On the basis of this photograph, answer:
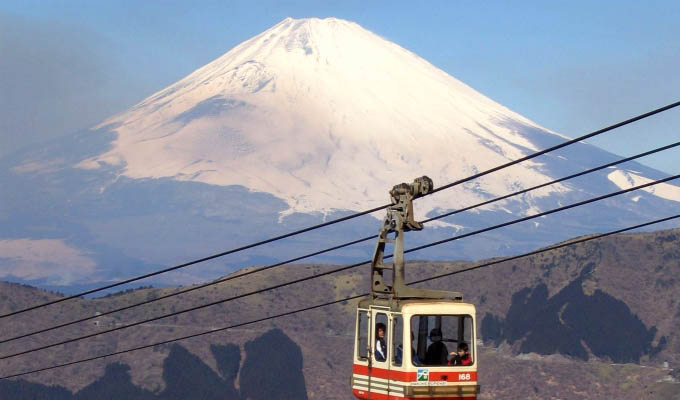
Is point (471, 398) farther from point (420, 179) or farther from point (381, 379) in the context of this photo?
point (420, 179)

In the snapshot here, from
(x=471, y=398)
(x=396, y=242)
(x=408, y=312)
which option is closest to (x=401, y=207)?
(x=396, y=242)

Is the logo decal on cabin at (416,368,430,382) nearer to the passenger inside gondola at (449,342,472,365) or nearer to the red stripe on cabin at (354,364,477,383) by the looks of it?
the red stripe on cabin at (354,364,477,383)

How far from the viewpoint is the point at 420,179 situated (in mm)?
44844

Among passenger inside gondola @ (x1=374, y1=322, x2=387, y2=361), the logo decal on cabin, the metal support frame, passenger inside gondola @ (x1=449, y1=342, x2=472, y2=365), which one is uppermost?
the metal support frame

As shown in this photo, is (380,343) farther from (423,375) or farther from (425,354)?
(423,375)

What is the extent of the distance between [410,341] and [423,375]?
4.11ft

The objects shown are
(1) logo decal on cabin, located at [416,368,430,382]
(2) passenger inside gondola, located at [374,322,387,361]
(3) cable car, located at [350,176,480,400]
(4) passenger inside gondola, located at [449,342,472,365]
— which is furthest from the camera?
Answer: (2) passenger inside gondola, located at [374,322,387,361]

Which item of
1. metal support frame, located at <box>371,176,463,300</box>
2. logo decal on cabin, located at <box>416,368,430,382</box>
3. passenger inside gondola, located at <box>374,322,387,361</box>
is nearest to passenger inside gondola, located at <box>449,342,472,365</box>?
logo decal on cabin, located at <box>416,368,430,382</box>

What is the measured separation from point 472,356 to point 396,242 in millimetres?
4857

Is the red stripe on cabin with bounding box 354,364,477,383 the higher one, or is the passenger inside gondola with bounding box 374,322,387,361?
the passenger inside gondola with bounding box 374,322,387,361

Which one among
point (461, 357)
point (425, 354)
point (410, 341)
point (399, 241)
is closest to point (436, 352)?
point (425, 354)

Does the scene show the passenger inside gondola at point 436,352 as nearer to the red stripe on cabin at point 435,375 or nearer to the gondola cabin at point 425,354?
the gondola cabin at point 425,354

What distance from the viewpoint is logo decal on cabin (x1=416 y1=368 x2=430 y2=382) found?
134 feet

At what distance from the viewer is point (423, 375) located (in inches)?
1607
